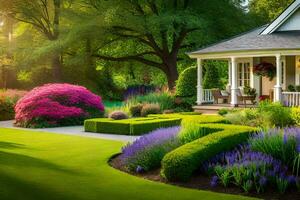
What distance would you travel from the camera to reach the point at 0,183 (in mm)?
9617

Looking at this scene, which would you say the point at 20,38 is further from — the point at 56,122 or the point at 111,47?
the point at 56,122

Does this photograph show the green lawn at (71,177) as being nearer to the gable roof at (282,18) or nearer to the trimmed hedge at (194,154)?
the trimmed hedge at (194,154)

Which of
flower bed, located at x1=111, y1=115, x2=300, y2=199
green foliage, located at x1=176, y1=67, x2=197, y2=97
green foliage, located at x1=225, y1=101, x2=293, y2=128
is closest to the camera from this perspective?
flower bed, located at x1=111, y1=115, x2=300, y2=199

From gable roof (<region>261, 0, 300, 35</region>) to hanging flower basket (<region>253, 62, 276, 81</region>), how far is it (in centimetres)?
175

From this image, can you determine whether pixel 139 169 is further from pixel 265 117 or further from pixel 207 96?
pixel 207 96

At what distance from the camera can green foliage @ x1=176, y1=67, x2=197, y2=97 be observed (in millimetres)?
29234

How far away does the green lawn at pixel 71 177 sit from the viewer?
8.65 metres

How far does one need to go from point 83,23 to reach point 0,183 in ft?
84.8

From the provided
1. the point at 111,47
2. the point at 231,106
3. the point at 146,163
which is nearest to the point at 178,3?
the point at 111,47

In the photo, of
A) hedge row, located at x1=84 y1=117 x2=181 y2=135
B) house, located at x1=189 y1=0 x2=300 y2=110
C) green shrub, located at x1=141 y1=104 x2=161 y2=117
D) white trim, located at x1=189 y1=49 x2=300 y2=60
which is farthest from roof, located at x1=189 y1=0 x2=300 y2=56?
hedge row, located at x1=84 y1=117 x2=181 y2=135

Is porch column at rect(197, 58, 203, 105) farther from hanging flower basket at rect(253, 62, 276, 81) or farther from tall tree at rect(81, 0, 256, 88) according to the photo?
tall tree at rect(81, 0, 256, 88)

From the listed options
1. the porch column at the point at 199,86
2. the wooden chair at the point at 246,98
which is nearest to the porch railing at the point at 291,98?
the wooden chair at the point at 246,98

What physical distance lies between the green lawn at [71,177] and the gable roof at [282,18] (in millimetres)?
14189

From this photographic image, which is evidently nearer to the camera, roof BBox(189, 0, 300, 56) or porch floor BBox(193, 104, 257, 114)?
roof BBox(189, 0, 300, 56)
